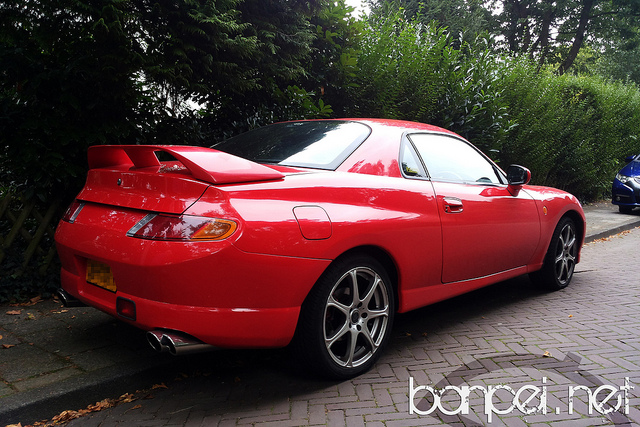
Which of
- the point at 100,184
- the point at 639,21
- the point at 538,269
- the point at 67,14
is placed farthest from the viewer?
the point at 639,21

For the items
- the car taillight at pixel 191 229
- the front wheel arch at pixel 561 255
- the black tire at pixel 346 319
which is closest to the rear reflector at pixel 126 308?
the car taillight at pixel 191 229

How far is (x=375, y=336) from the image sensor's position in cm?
318

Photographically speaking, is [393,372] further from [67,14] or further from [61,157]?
[67,14]

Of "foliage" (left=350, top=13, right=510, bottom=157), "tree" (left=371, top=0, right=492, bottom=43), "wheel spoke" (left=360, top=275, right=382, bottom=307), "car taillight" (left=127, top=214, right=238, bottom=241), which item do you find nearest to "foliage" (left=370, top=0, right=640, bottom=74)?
"tree" (left=371, top=0, right=492, bottom=43)

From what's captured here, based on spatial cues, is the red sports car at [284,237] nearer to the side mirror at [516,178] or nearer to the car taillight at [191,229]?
the car taillight at [191,229]

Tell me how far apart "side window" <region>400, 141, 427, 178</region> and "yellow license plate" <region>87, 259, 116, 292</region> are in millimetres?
1917

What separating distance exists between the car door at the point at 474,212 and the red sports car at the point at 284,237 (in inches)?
0.6

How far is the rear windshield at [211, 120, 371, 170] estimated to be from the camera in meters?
3.20

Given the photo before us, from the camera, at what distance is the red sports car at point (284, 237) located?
96.0 inches

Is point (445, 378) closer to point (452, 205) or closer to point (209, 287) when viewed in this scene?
point (452, 205)

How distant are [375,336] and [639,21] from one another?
2932 centimetres

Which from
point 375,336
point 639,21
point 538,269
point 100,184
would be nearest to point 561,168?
point 538,269

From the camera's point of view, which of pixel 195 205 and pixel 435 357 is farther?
pixel 435 357

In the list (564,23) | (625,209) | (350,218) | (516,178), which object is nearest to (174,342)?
(350,218)
